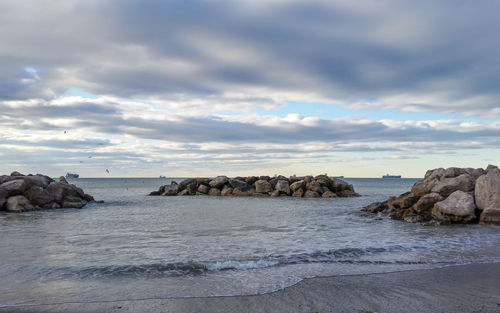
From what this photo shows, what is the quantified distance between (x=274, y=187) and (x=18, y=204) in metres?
27.6

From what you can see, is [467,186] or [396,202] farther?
[396,202]

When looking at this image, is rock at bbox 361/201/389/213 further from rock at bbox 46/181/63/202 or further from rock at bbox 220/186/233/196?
rock at bbox 46/181/63/202

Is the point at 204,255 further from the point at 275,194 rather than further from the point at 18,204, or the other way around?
the point at 275,194

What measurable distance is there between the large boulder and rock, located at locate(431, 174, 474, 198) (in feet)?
3.87

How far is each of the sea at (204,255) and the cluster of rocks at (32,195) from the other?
356 inches

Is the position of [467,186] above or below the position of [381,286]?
above

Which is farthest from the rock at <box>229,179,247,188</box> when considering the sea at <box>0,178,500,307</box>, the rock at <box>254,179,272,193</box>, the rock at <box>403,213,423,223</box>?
the sea at <box>0,178,500,307</box>

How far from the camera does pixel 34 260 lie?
996 cm

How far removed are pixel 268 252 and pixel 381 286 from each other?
4063 mm

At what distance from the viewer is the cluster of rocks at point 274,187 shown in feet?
139

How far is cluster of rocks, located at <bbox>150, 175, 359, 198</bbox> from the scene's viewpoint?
42375 mm

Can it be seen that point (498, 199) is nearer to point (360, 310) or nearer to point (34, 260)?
point (360, 310)

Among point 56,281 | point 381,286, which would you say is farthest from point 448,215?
point 56,281

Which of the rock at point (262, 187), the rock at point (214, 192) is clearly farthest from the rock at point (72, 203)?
the rock at point (262, 187)
